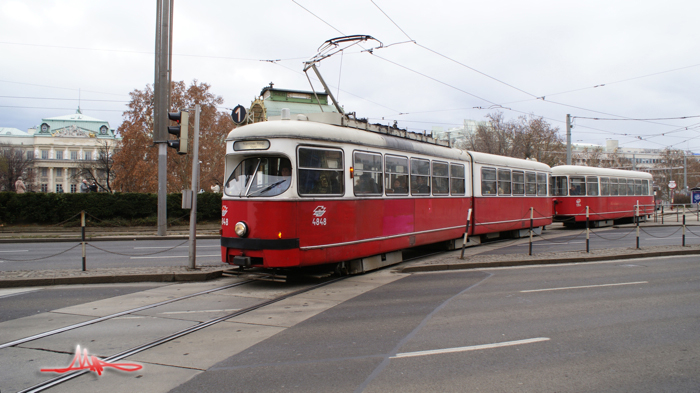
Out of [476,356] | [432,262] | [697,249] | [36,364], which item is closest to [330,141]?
[432,262]

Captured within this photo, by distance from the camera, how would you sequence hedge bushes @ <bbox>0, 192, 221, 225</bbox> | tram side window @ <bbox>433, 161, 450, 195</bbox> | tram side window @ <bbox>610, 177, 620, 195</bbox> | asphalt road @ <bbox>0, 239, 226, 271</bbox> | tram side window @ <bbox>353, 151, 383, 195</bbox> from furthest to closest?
1. tram side window @ <bbox>610, 177, 620, 195</bbox>
2. hedge bushes @ <bbox>0, 192, 221, 225</bbox>
3. tram side window @ <bbox>433, 161, 450, 195</bbox>
4. asphalt road @ <bbox>0, 239, 226, 271</bbox>
5. tram side window @ <bbox>353, 151, 383, 195</bbox>

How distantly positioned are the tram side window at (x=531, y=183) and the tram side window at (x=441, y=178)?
6.60 meters

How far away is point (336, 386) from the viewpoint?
13.6 feet

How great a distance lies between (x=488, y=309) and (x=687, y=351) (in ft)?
8.30

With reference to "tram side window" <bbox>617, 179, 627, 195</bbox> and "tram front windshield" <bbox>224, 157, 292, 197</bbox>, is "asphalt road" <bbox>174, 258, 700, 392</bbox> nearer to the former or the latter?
"tram front windshield" <bbox>224, 157, 292, 197</bbox>

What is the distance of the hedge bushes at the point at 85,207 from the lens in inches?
923

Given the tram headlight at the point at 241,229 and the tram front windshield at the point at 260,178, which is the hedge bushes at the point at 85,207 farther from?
the tram headlight at the point at 241,229

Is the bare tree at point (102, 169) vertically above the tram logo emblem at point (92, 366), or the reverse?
the bare tree at point (102, 169)

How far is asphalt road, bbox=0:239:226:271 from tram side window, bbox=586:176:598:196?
1977cm

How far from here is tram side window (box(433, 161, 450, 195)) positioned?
1312 centimetres

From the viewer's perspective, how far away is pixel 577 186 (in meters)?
24.5

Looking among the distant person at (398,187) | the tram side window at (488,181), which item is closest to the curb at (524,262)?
the distant person at (398,187)

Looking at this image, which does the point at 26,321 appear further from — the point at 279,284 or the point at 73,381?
the point at 279,284

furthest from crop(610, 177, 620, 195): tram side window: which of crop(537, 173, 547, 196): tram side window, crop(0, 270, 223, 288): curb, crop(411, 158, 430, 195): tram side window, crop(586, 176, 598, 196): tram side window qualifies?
crop(0, 270, 223, 288): curb
